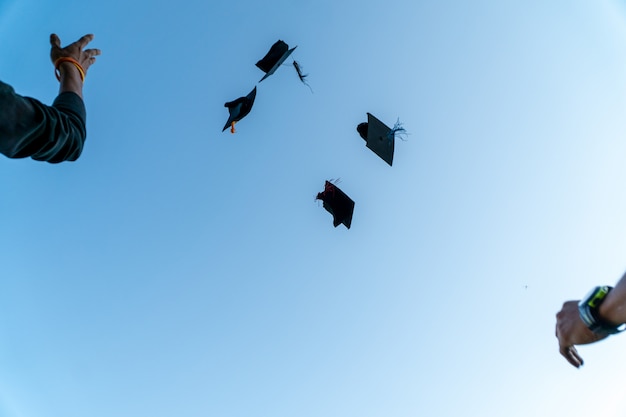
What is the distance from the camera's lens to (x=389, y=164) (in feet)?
15.0

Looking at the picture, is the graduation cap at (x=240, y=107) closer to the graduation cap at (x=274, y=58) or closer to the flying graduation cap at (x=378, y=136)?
the graduation cap at (x=274, y=58)

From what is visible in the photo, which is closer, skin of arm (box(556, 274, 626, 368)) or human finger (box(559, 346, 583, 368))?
skin of arm (box(556, 274, 626, 368))

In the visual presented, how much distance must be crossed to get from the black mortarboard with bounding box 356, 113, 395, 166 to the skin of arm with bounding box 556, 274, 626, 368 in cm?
303

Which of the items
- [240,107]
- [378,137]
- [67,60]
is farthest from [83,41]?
[378,137]

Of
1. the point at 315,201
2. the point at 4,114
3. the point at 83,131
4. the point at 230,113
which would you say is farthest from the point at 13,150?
the point at 315,201

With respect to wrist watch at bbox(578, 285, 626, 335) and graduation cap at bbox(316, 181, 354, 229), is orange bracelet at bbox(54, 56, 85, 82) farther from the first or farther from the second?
graduation cap at bbox(316, 181, 354, 229)

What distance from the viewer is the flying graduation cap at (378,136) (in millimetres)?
4484

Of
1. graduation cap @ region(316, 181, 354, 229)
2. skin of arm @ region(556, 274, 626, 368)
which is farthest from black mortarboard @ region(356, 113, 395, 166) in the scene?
skin of arm @ region(556, 274, 626, 368)

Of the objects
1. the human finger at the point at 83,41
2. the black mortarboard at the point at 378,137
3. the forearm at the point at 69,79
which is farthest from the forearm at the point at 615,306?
the black mortarboard at the point at 378,137

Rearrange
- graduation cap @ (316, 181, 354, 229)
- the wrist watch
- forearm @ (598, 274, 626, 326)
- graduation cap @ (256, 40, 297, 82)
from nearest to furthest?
forearm @ (598, 274, 626, 326) < the wrist watch < graduation cap @ (256, 40, 297, 82) < graduation cap @ (316, 181, 354, 229)

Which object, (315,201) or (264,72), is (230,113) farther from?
(315,201)

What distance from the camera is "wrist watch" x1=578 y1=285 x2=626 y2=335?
1.44 metres

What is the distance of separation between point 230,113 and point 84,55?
2990 mm

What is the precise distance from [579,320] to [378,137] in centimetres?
325
